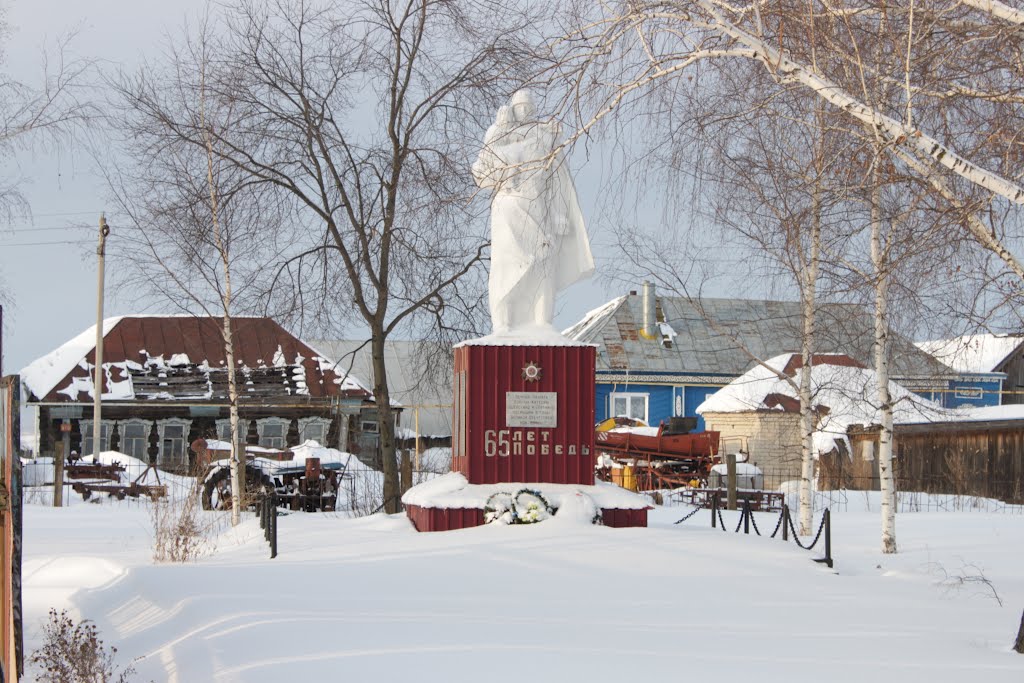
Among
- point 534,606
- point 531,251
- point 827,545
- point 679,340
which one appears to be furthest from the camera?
point 679,340

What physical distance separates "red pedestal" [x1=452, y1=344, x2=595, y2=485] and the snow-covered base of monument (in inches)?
7.6

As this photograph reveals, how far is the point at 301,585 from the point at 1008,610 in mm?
6451

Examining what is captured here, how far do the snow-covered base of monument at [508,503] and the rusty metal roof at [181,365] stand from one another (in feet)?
62.2

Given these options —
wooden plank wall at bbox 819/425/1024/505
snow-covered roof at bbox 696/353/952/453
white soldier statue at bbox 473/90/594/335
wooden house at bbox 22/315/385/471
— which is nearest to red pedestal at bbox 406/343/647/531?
white soldier statue at bbox 473/90/594/335

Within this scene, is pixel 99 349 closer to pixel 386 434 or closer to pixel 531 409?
pixel 386 434

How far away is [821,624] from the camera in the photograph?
9.73 metres

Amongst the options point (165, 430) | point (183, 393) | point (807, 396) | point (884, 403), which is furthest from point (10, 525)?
point (165, 430)

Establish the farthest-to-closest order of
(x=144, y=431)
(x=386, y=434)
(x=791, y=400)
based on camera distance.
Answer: (x=144, y=431) < (x=791, y=400) < (x=386, y=434)

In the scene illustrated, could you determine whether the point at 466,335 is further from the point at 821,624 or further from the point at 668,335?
the point at 668,335

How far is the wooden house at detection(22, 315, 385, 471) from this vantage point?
33.0m

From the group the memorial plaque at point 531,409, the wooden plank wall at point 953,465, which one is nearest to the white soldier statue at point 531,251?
the memorial plaque at point 531,409

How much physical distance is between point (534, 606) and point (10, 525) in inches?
198

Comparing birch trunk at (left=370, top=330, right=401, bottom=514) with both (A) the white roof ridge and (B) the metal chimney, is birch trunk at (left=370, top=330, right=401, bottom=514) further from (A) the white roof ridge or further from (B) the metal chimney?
(B) the metal chimney

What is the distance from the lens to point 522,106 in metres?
14.1
